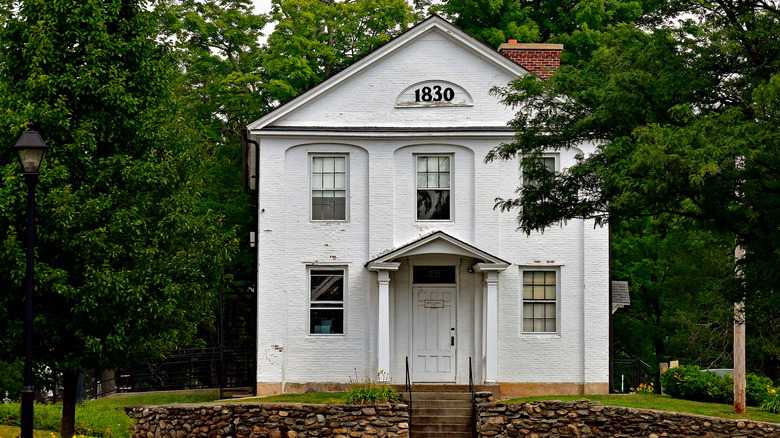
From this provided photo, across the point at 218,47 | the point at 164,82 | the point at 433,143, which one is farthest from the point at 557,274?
the point at 218,47

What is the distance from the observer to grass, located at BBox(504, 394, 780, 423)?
65.8 feet

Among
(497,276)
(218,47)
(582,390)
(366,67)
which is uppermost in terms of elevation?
(218,47)

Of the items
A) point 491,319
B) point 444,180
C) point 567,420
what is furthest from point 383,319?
point 567,420

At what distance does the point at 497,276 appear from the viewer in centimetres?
2397

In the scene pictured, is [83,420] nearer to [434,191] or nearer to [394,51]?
[434,191]

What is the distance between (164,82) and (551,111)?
7.13 meters

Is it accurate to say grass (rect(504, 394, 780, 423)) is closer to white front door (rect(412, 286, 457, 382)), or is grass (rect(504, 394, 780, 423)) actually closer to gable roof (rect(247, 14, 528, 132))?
white front door (rect(412, 286, 457, 382))

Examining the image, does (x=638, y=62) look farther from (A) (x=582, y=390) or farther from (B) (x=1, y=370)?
(B) (x=1, y=370)

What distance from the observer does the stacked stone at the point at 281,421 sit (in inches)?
826

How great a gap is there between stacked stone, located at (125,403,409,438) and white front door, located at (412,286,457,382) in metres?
3.38

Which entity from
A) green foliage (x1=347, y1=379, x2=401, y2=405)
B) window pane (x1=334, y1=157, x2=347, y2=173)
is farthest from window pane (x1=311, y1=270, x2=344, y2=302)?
green foliage (x1=347, y1=379, x2=401, y2=405)

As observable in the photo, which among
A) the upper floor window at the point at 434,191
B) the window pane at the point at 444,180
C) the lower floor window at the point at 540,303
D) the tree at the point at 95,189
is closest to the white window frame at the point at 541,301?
the lower floor window at the point at 540,303

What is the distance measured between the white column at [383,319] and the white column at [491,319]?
7.07 feet

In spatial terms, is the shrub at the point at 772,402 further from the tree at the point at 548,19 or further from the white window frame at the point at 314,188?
the tree at the point at 548,19
